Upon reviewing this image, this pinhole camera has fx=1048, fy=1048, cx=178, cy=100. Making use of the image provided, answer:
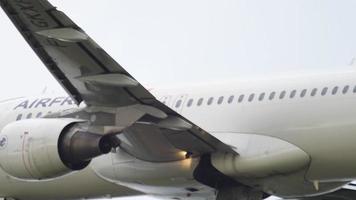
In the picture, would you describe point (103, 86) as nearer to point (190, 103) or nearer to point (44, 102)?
point (190, 103)

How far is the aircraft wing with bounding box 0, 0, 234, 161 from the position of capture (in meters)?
16.7

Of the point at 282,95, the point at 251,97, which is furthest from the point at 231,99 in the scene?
the point at 282,95

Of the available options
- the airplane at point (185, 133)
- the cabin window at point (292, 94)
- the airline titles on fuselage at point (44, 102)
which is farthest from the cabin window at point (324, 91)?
the airline titles on fuselage at point (44, 102)

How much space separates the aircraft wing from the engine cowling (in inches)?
19.2

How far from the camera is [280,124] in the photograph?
62.3 feet

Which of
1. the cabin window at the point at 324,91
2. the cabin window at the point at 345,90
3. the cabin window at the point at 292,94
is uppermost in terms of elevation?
the cabin window at the point at 345,90

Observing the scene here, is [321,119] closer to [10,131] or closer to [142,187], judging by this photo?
[142,187]

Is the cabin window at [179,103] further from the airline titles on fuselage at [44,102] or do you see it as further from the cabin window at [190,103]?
the airline titles on fuselage at [44,102]

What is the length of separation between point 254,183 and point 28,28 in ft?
17.6

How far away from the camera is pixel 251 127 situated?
762 inches

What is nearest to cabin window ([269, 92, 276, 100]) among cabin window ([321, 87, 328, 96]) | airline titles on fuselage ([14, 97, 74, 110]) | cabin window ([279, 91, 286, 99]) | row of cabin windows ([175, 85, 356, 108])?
row of cabin windows ([175, 85, 356, 108])

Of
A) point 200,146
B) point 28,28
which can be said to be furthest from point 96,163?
point 28,28

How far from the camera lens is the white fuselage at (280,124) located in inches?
726

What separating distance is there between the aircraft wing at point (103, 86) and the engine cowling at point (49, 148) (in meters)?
0.49
